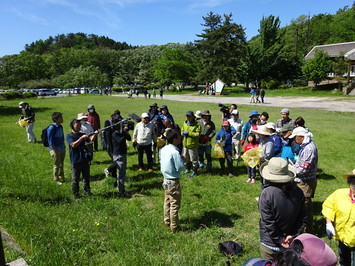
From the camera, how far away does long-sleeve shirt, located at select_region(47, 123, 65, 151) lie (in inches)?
287

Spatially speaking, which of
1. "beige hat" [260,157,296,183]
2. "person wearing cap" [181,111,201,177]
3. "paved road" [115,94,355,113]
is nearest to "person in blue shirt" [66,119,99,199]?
"person wearing cap" [181,111,201,177]

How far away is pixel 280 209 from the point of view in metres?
3.08

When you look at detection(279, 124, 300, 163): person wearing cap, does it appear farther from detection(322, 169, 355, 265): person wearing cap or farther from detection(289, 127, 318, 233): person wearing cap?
detection(322, 169, 355, 265): person wearing cap

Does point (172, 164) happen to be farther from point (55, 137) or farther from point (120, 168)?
point (55, 137)

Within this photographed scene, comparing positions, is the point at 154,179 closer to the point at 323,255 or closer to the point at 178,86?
the point at 323,255

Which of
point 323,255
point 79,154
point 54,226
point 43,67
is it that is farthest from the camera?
point 43,67

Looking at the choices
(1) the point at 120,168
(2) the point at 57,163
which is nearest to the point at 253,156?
(1) the point at 120,168

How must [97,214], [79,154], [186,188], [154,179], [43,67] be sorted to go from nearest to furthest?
[97,214] → [79,154] → [186,188] → [154,179] → [43,67]

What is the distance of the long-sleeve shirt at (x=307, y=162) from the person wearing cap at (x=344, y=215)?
1.18 m

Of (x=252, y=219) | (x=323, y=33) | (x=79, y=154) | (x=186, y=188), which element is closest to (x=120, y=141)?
(x=79, y=154)

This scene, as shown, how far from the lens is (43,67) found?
260 ft

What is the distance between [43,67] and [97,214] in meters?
87.2

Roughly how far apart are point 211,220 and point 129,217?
6.05 ft

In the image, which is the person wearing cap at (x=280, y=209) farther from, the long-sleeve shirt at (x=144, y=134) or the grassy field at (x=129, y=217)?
the long-sleeve shirt at (x=144, y=134)
